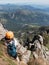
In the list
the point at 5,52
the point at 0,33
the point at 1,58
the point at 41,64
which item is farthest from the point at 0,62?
the point at 0,33

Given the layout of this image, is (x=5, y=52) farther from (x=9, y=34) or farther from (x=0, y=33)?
(x=0, y=33)

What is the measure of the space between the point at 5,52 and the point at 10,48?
6.54 ft

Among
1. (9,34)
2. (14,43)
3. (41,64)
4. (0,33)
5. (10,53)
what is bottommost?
(0,33)

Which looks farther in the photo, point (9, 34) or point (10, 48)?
point (10, 48)

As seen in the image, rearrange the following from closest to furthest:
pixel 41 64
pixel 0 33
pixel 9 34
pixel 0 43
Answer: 1. pixel 9 34
2. pixel 41 64
3. pixel 0 43
4. pixel 0 33

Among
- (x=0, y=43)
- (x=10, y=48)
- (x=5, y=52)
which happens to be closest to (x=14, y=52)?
(x=10, y=48)

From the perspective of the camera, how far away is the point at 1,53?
69.7ft

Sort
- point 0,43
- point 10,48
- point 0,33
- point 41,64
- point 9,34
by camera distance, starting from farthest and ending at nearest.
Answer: point 0,33 → point 0,43 → point 41,64 → point 10,48 → point 9,34

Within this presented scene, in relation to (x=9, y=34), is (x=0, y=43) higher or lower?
lower

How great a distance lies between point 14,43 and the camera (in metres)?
19.3

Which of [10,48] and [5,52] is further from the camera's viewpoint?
[5,52]

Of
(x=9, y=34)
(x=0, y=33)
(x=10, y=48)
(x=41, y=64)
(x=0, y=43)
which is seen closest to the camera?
(x=9, y=34)

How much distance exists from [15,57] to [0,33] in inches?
526

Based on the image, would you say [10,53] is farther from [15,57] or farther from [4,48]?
[4,48]
